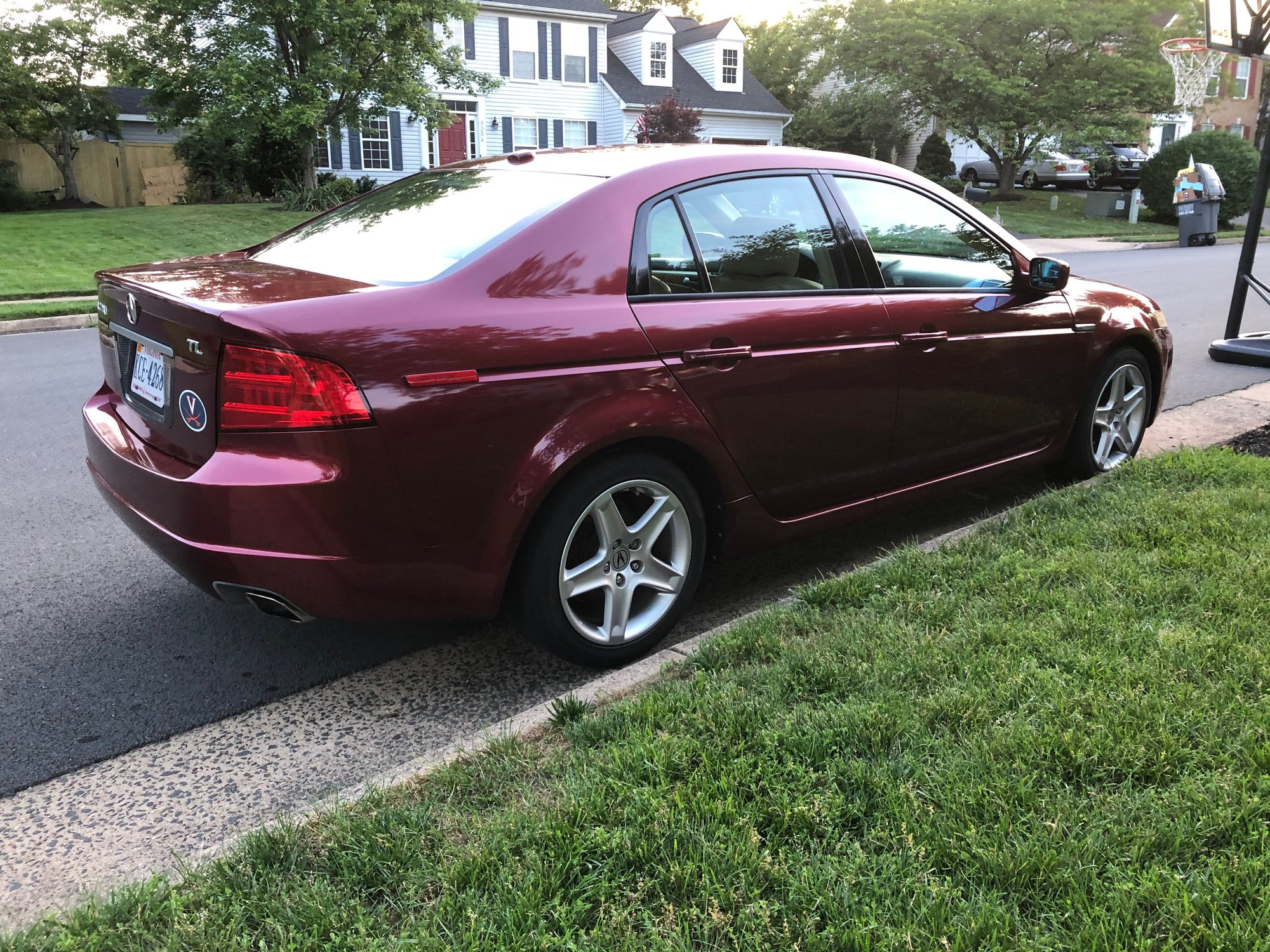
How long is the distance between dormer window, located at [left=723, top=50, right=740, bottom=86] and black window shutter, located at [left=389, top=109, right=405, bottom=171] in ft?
43.4

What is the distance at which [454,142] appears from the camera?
106 ft

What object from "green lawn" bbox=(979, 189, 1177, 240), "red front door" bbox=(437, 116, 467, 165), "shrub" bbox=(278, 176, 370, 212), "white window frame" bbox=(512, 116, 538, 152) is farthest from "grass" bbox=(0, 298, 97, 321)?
"white window frame" bbox=(512, 116, 538, 152)

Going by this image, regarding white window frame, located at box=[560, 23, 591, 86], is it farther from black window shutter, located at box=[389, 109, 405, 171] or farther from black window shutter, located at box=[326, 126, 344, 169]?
black window shutter, located at box=[326, 126, 344, 169]

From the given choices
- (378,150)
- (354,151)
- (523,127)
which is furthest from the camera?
(523,127)

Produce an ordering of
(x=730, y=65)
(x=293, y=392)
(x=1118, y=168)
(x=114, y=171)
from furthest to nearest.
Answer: (x=730, y=65)
(x=1118, y=168)
(x=114, y=171)
(x=293, y=392)

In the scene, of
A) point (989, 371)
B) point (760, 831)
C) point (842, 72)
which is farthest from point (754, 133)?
point (760, 831)

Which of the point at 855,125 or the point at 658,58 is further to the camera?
the point at 855,125

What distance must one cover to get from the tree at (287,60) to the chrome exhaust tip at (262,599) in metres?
19.8

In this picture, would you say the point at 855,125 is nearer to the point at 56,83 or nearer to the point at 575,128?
the point at 575,128

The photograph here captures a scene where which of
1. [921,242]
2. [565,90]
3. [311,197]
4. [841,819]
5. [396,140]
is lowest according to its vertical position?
[841,819]

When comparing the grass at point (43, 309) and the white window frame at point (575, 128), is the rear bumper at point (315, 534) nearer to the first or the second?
the grass at point (43, 309)

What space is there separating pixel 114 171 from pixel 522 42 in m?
13.0

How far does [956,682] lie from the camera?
2.80 m

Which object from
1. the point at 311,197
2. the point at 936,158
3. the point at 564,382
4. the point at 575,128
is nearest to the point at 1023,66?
the point at 936,158
